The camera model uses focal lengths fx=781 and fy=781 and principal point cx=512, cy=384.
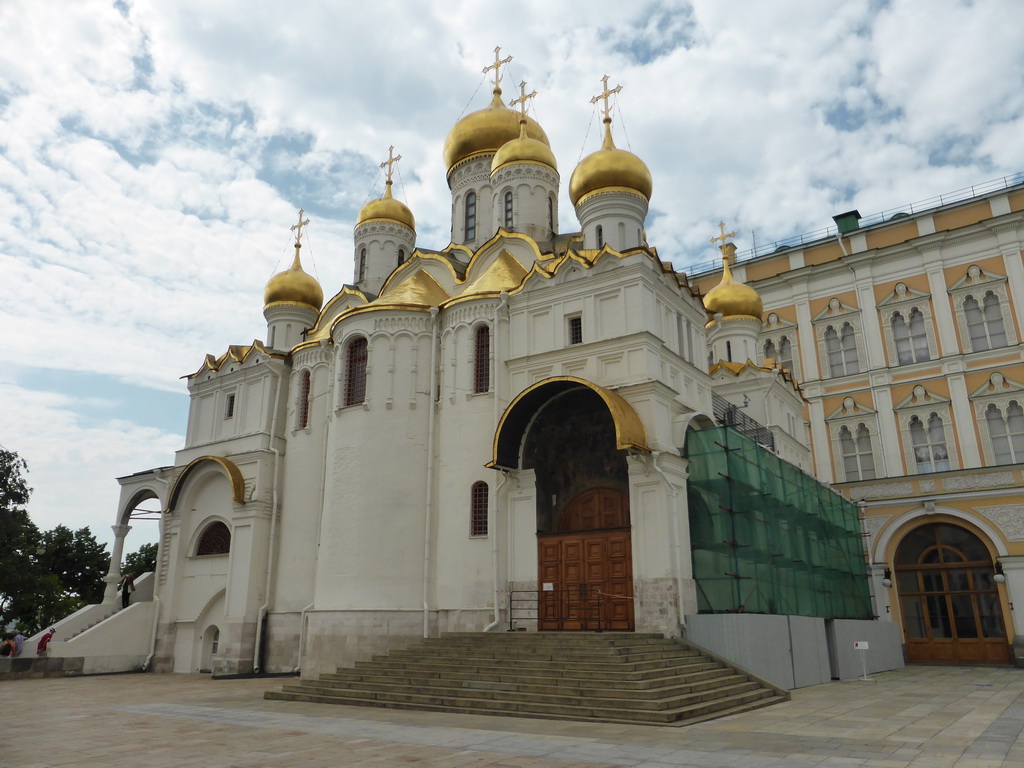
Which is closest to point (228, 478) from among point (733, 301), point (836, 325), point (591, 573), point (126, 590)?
point (126, 590)

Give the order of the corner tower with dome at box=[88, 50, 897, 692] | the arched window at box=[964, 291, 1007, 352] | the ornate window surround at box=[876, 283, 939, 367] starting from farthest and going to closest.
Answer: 1. the ornate window surround at box=[876, 283, 939, 367]
2. the arched window at box=[964, 291, 1007, 352]
3. the corner tower with dome at box=[88, 50, 897, 692]

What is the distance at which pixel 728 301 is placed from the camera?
82.1 feet

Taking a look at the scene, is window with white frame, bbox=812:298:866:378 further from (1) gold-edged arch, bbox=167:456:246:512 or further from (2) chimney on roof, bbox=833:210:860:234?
(1) gold-edged arch, bbox=167:456:246:512

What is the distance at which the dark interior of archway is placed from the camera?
679 inches

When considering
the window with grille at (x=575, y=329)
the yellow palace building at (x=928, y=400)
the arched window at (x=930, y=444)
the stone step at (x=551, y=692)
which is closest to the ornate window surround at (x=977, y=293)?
the yellow palace building at (x=928, y=400)

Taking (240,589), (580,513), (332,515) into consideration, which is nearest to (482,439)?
(580,513)

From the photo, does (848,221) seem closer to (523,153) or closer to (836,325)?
(836,325)

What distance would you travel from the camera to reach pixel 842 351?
90.7 feet

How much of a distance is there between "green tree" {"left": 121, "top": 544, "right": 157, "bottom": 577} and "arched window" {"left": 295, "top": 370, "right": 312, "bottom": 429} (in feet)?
77.3

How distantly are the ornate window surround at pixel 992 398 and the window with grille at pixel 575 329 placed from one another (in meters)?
14.8

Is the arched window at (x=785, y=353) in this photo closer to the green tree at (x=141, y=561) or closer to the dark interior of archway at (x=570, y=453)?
the dark interior of archway at (x=570, y=453)

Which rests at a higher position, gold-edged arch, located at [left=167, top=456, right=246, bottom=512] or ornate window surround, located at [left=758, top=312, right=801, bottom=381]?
ornate window surround, located at [left=758, top=312, right=801, bottom=381]

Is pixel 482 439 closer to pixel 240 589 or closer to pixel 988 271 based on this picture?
pixel 240 589

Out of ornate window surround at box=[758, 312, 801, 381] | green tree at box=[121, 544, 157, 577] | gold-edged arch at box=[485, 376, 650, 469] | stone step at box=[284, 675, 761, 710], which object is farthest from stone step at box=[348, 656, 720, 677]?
green tree at box=[121, 544, 157, 577]
